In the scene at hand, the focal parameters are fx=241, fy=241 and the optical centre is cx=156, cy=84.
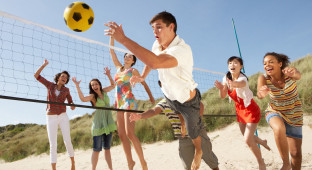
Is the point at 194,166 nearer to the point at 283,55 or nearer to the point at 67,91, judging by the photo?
the point at 283,55

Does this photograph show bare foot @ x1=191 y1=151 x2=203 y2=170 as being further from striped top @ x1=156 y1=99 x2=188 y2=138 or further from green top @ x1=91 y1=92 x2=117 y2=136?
green top @ x1=91 y1=92 x2=117 y2=136

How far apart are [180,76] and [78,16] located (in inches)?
70.7

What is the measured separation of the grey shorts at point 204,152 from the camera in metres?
2.83

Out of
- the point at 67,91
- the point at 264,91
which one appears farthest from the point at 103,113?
the point at 264,91

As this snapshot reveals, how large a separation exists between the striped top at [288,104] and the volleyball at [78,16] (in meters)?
2.59

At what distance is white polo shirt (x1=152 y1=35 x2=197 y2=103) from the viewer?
7.30ft

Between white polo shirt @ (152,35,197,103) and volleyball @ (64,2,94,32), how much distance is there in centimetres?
133

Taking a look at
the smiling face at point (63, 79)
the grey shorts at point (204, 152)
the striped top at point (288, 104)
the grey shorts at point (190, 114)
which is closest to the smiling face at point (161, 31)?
the grey shorts at point (190, 114)

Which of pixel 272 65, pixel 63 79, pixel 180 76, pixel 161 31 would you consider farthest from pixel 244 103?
pixel 63 79

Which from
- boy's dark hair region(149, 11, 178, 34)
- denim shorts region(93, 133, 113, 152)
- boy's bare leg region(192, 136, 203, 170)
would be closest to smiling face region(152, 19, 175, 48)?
boy's dark hair region(149, 11, 178, 34)

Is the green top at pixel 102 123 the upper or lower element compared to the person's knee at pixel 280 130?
upper

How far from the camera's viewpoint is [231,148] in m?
6.15

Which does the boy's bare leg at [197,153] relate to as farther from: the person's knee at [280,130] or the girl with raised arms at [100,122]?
the girl with raised arms at [100,122]

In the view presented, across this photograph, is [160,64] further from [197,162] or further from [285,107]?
[285,107]
